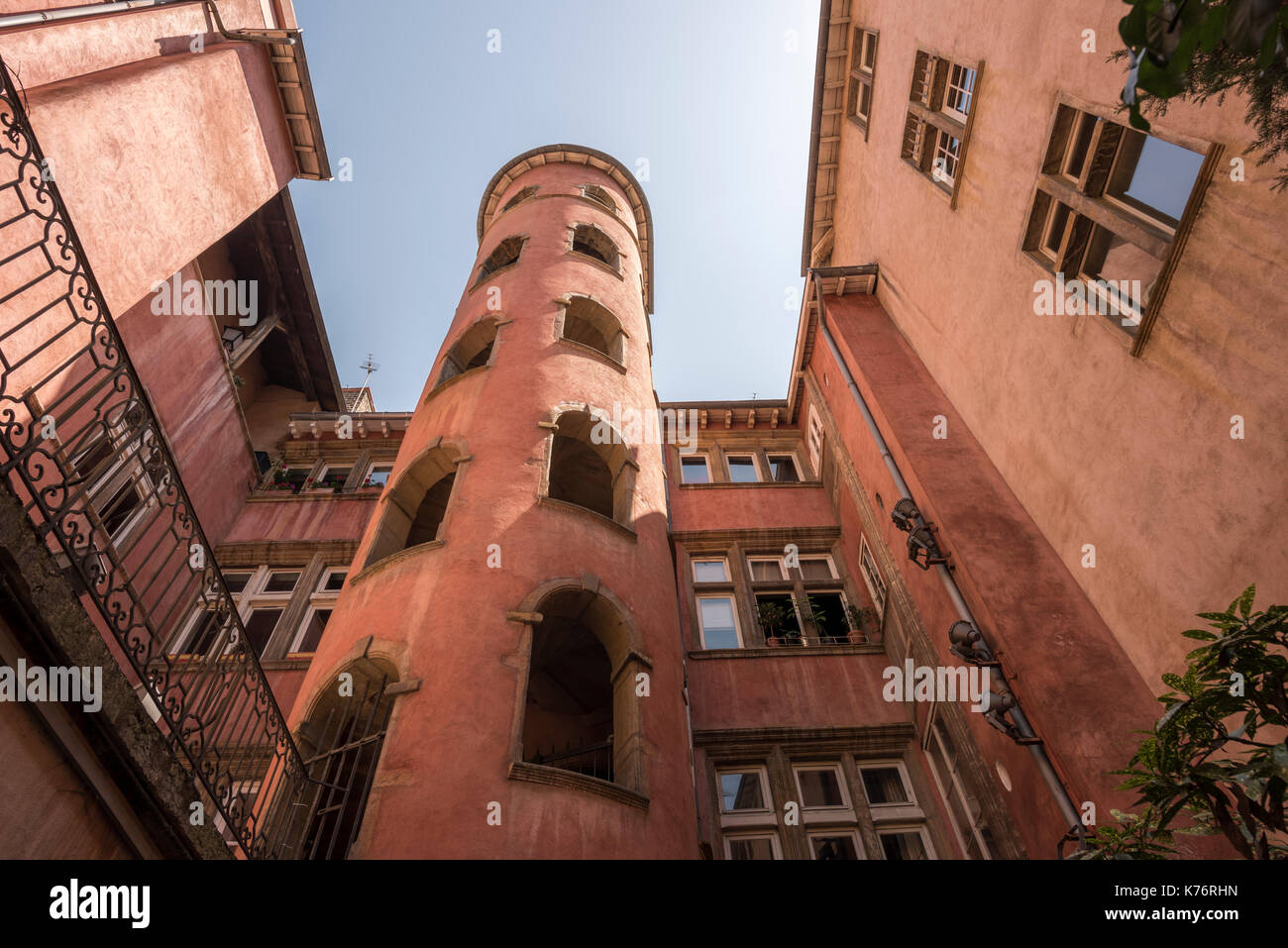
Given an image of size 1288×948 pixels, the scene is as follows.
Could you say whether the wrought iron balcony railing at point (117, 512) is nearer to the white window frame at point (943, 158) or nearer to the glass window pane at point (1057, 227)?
the glass window pane at point (1057, 227)

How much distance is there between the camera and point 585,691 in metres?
13.1

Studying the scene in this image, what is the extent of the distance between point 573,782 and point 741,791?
4937mm

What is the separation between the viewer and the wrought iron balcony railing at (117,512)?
496cm

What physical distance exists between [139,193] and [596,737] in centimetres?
1169

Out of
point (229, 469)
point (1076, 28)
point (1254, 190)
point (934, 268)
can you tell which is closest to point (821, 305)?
point (934, 268)

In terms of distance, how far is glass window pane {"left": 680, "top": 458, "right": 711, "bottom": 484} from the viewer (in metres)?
18.7

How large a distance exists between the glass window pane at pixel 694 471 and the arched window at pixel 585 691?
6.69 m

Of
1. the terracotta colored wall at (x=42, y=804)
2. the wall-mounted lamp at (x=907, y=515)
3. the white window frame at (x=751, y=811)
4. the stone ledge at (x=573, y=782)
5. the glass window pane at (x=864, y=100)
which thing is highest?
the glass window pane at (x=864, y=100)

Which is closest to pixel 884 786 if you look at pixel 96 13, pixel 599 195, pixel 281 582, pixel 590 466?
pixel 590 466

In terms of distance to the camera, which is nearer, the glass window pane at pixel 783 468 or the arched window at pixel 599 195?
the glass window pane at pixel 783 468

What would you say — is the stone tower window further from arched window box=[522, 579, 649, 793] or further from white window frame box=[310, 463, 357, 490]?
white window frame box=[310, 463, 357, 490]

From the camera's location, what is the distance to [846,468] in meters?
15.5

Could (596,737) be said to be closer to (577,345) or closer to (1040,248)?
(577,345)

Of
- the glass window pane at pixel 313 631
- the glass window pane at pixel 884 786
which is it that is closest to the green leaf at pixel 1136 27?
the glass window pane at pixel 884 786
